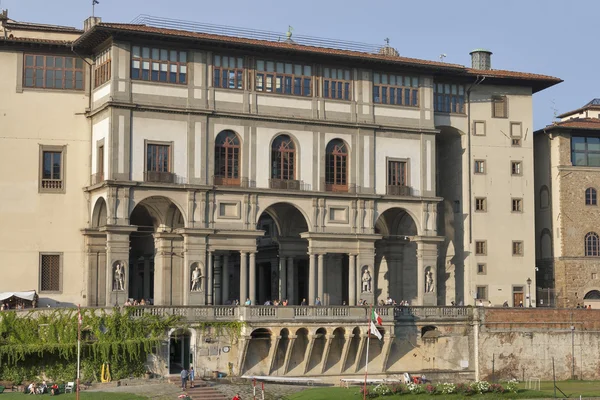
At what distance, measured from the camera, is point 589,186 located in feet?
276

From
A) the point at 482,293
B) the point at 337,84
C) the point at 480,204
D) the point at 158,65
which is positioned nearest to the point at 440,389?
the point at 482,293

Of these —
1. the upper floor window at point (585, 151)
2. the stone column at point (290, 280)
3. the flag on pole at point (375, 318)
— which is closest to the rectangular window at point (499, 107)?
the upper floor window at point (585, 151)

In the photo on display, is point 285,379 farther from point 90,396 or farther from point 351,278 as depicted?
point 90,396

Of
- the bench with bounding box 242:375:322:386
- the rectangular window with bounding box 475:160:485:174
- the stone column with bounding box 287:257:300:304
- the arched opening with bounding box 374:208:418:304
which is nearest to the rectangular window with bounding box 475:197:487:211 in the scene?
the rectangular window with bounding box 475:160:485:174

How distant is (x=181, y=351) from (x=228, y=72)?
1686cm

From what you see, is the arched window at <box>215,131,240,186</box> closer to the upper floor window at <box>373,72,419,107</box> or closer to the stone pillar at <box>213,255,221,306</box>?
the stone pillar at <box>213,255,221,306</box>

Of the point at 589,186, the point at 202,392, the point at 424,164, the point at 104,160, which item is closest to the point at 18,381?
the point at 202,392

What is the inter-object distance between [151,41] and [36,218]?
40.2 feet

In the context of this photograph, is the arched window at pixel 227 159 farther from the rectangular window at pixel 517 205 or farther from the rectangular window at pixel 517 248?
the rectangular window at pixel 517 248

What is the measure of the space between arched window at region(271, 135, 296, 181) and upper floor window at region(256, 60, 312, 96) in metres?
2.95

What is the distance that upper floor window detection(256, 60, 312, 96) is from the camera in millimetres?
72062

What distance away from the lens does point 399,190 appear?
75062 millimetres

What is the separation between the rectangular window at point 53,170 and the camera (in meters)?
70.5

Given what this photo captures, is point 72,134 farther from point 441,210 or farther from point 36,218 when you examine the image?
point 441,210
